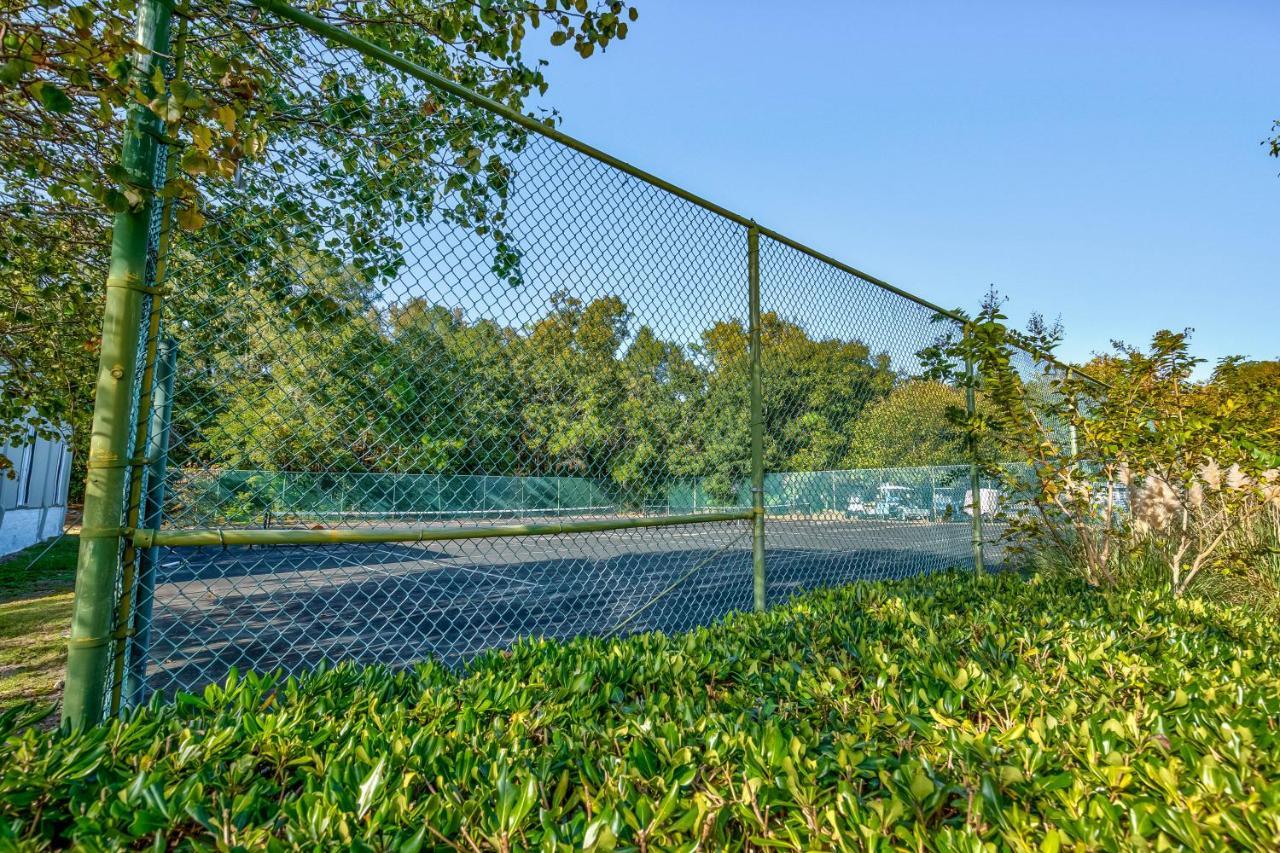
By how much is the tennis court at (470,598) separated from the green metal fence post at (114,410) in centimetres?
25

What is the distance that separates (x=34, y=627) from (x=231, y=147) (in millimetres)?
6150

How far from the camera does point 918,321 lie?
4.67m

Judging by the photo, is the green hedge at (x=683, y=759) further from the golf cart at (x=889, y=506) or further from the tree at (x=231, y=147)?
the golf cart at (x=889, y=506)

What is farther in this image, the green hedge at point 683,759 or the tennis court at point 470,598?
the tennis court at point 470,598

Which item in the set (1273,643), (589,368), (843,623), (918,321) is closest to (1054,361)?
(918,321)

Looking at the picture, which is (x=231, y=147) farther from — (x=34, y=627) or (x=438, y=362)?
(x=34, y=627)

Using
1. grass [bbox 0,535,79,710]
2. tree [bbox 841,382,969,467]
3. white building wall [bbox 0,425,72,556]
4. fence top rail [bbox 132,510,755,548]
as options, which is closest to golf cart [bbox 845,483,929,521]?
tree [bbox 841,382,969,467]

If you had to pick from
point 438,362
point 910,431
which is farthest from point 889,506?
point 438,362

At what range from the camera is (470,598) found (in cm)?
601

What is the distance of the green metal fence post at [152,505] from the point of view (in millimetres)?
1635

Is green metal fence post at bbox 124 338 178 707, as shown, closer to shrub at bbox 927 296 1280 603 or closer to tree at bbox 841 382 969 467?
tree at bbox 841 382 969 467

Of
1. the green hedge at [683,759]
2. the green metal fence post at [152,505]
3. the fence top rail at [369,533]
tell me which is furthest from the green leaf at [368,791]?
the green metal fence post at [152,505]

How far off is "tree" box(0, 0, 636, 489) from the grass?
1097mm

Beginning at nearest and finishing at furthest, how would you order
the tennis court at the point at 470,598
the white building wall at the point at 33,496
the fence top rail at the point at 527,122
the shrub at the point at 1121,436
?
the fence top rail at the point at 527,122
the tennis court at the point at 470,598
the shrub at the point at 1121,436
the white building wall at the point at 33,496
